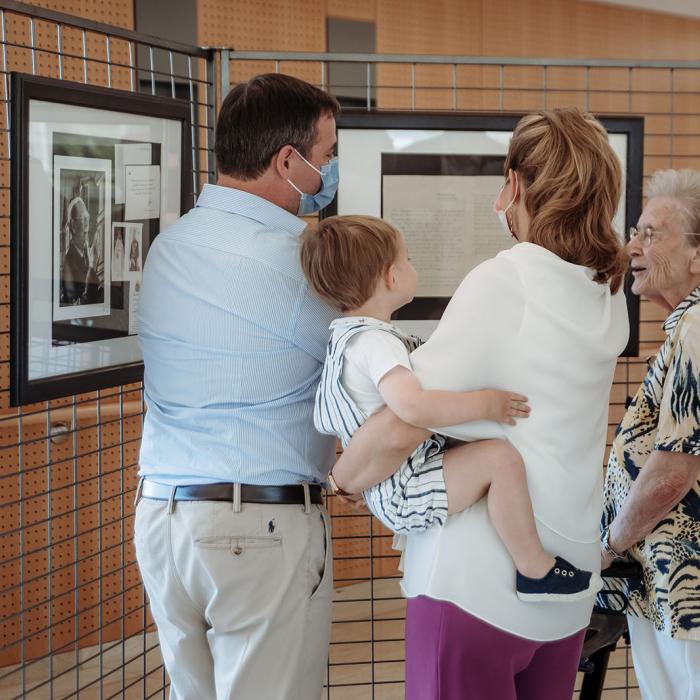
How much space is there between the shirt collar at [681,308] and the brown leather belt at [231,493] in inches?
37.7

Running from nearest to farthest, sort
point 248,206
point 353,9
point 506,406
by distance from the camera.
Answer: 1. point 506,406
2. point 248,206
3. point 353,9

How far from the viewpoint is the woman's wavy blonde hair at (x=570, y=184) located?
62.2 inches

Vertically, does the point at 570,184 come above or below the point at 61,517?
above

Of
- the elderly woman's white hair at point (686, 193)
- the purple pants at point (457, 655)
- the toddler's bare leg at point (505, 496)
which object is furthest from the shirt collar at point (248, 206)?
the elderly woman's white hair at point (686, 193)

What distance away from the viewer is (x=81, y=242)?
2074 millimetres

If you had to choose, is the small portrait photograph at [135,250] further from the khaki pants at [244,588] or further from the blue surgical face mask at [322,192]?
the khaki pants at [244,588]

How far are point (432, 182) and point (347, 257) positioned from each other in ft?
3.59

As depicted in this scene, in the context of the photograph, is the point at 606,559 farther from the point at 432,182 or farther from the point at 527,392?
the point at 432,182

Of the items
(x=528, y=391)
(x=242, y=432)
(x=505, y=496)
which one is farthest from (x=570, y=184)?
(x=242, y=432)

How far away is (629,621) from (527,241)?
116cm

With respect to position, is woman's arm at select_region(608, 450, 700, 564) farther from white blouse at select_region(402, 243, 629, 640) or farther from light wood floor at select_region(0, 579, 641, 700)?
light wood floor at select_region(0, 579, 641, 700)

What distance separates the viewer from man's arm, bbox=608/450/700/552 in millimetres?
2080

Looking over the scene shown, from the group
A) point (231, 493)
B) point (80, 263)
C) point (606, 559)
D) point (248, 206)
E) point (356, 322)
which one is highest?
point (248, 206)

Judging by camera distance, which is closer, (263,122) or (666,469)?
(263,122)
